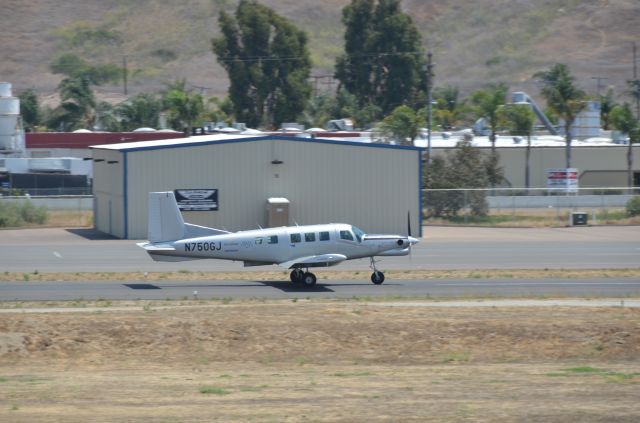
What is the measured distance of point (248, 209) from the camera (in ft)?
177

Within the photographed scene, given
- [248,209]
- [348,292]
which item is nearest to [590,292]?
[348,292]

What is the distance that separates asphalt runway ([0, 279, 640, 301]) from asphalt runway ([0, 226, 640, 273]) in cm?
470

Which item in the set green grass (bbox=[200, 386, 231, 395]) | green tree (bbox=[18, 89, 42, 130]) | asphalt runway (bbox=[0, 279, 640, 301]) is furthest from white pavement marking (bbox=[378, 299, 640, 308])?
green tree (bbox=[18, 89, 42, 130])

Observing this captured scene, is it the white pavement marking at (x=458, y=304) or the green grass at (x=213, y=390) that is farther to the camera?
the white pavement marking at (x=458, y=304)

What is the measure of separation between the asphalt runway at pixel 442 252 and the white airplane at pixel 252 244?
4.79 meters

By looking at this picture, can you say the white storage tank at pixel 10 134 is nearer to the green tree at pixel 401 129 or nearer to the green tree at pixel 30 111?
the green tree at pixel 401 129

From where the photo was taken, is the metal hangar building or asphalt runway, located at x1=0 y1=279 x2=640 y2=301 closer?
asphalt runway, located at x1=0 y1=279 x2=640 y2=301

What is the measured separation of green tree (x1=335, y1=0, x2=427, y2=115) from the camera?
421 feet

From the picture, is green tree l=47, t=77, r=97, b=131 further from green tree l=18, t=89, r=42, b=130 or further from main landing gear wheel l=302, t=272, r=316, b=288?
main landing gear wheel l=302, t=272, r=316, b=288

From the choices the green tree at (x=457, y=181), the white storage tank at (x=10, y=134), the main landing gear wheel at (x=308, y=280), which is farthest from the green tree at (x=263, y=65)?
the main landing gear wheel at (x=308, y=280)

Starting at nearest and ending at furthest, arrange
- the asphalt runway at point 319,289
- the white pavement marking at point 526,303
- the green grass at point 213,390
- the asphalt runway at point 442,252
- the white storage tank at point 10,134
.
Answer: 1. the green grass at point 213,390
2. the white pavement marking at point 526,303
3. the asphalt runway at point 319,289
4. the asphalt runway at point 442,252
5. the white storage tank at point 10,134

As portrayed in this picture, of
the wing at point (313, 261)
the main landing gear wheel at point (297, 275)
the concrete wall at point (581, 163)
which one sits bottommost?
the main landing gear wheel at point (297, 275)

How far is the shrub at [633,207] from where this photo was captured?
6494 cm

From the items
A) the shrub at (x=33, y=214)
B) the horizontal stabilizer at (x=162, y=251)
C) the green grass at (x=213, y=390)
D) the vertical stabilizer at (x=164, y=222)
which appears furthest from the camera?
the shrub at (x=33, y=214)
